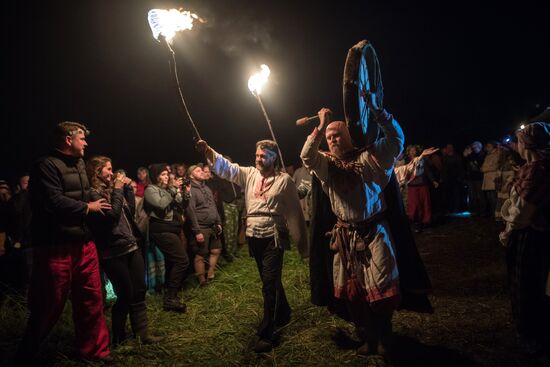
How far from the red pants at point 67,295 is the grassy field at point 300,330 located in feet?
1.10

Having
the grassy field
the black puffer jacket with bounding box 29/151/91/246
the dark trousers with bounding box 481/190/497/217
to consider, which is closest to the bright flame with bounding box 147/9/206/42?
the black puffer jacket with bounding box 29/151/91/246

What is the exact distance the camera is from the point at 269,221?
4219mm

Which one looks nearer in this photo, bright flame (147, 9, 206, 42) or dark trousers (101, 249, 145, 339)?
bright flame (147, 9, 206, 42)

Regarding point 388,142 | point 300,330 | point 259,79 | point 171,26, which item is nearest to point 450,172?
point 259,79

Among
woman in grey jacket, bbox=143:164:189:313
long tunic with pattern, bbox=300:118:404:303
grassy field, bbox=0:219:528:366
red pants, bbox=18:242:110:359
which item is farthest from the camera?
woman in grey jacket, bbox=143:164:189:313

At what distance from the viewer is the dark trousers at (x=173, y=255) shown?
17.7ft

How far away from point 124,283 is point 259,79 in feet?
10.2

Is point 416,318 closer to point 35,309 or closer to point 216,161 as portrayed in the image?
point 216,161

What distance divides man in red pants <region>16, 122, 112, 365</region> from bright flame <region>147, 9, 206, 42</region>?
1340mm

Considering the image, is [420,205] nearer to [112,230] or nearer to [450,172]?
[450,172]

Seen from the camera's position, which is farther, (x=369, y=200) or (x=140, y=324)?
(x=140, y=324)

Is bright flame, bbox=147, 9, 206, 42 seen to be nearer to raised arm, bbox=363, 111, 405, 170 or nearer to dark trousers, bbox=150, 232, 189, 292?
raised arm, bbox=363, 111, 405, 170

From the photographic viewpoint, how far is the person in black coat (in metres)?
4.04

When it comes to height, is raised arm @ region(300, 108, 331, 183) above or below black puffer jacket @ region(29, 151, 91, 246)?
above
